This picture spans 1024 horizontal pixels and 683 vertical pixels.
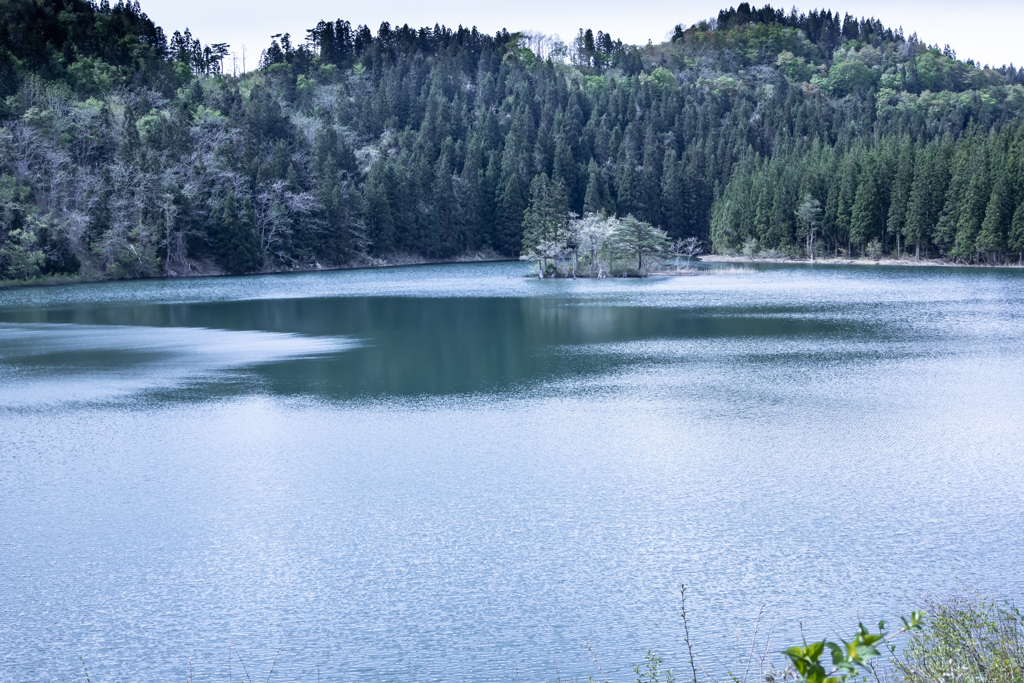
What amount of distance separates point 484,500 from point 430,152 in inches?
3523

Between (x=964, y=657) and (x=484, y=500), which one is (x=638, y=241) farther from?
(x=964, y=657)

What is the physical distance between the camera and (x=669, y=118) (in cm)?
11875

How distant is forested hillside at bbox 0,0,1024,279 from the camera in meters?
67.8

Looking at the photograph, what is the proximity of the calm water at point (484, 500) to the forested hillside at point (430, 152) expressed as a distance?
42.0 metres

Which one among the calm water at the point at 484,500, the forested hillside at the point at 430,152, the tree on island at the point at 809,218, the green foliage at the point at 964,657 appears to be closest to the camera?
the green foliage at the point at 964,657

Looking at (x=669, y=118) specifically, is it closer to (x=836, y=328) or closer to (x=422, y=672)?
(x=836, y=328)

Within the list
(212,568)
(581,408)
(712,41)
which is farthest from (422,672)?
(712,41)

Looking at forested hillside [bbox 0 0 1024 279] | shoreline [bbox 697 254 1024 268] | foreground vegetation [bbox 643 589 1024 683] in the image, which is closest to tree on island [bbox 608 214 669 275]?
forested hillside [bbox 0 0 1024 279]

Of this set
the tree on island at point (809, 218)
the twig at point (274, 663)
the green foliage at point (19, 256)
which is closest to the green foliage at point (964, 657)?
the twig at point (274, 663)

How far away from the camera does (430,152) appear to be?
322 feet

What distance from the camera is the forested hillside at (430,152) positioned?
6781 centimetres

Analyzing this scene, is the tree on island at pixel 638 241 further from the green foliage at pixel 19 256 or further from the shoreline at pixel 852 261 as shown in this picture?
the green foliage at pixel 19 256

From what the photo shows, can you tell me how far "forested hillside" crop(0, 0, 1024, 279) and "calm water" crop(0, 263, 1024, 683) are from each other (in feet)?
138

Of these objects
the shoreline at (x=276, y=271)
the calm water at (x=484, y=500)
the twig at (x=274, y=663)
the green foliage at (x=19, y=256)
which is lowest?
the twig at (x=274, y=663)
